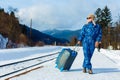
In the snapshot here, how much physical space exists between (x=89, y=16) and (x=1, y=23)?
86.6 meters

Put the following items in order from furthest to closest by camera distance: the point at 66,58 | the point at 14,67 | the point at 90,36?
the point at 14,67 → the point at 66,58 → the point at 90,36

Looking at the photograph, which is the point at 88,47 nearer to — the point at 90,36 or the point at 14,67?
the point at 90,36

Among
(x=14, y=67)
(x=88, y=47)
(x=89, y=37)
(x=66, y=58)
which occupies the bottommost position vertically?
(x=14, y=67)

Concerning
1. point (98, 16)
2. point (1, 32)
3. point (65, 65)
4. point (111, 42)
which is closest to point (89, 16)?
point (65, 65)

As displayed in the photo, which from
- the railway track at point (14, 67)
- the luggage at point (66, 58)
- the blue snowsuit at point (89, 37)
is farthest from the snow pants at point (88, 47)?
the railway track at point (14, 67)

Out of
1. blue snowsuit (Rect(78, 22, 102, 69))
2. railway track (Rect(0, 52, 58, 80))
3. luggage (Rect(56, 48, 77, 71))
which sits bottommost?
railway track (Rect(0, 52, 58, 80))

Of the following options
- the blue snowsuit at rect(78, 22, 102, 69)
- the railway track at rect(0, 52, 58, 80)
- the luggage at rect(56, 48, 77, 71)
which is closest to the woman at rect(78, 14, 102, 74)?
the blue snowsuit at rect(78, 22, 102, 69)

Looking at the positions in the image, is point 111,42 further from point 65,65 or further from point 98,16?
point 65,65

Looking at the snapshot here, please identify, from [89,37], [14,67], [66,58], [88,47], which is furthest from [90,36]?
[14,67]

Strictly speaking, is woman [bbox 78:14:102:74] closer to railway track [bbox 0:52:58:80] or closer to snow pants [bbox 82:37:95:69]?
snow pants [bbox 82:37:95:69]

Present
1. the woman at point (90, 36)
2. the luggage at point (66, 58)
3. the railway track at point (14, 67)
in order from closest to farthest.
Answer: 1. the woman at point (90, 36)
2. the railway track at point (14, 67)
3. the luggage at point (66, 58)

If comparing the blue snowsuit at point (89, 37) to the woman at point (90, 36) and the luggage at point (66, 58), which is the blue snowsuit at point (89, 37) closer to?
the woman at point (90, 36)

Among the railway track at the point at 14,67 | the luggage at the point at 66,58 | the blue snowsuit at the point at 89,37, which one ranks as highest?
the blue snowsuit at the point at 89,37

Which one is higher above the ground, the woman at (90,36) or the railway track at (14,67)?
the woman at (90,36)
